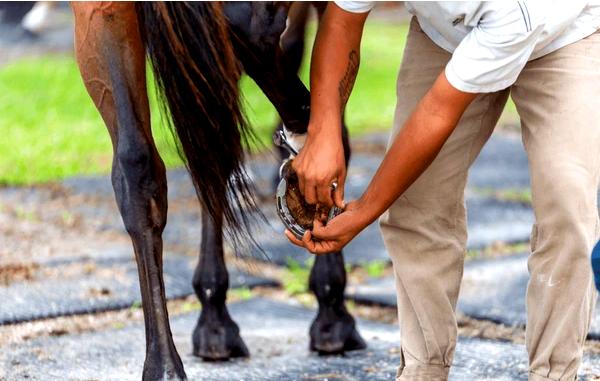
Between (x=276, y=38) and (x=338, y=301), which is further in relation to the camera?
(x=338, y=301)

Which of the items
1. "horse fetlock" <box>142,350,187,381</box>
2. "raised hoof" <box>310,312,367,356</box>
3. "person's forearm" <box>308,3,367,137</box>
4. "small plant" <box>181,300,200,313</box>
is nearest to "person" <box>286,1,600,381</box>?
"person's forearm" <box>308,3,367,137</box>

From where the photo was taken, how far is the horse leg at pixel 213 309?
3.69 metres

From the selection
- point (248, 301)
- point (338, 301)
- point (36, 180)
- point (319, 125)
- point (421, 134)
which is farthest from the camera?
point (36, 180)

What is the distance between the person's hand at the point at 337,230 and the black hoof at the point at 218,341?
2.64ft

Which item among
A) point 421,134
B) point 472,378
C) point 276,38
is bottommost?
point 472,378

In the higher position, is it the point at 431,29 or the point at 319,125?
the point at 431,29

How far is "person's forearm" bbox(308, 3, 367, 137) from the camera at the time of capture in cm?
295

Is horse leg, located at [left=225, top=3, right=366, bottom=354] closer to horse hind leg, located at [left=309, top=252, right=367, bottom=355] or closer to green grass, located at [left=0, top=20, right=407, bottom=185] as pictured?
horse hind leg, located at [left=309, top=252, right=367, bottom=355]

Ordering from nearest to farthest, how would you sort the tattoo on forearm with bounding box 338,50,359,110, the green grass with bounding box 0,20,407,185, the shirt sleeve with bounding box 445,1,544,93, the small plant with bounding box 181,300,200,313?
the shirt sleeve with bounding box 445,1,544,93
the tattoo on forearm with bounding box 338,50,359,110
the small plant with bounding box 181,300,200,313
the green grass with bounding box 0,20,407,185

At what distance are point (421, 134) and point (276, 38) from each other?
1.53 ft

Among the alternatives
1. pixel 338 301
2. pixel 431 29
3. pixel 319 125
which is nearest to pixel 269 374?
pixel 338 301

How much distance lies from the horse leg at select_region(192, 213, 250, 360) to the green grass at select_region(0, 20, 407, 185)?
1.66m

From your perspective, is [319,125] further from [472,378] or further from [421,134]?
[472,378]

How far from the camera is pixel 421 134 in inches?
108
